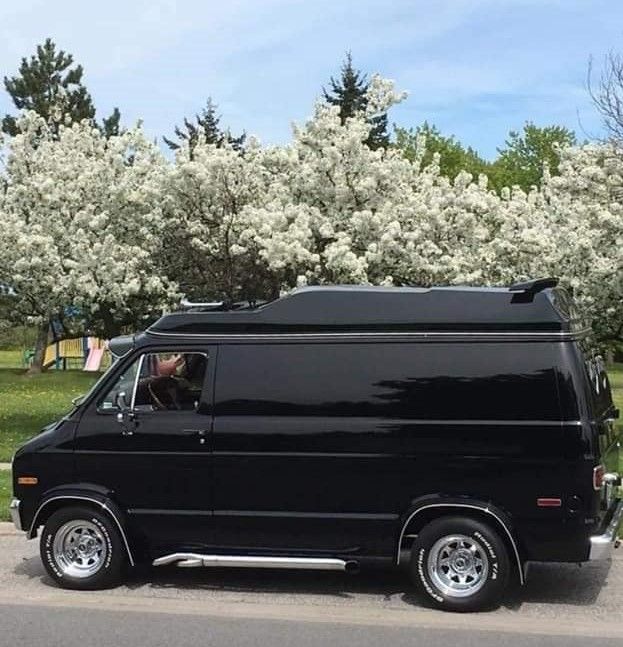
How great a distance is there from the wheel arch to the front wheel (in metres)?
2.12

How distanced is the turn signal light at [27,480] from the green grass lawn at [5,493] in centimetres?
266

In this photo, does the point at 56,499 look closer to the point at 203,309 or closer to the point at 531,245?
the point at 203,309

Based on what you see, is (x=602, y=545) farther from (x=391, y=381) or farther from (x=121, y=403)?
(x=121, y=403)

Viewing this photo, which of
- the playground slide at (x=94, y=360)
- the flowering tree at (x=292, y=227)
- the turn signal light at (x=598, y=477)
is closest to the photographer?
the turn signal light at (x=598, y=477)

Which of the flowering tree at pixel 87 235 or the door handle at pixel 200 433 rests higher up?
the flowering tree at pixel 87 235

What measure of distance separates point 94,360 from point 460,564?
3431 centimetres

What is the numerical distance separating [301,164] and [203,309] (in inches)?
375

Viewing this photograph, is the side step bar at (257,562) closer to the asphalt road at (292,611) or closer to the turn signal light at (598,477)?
the asphalt road at (292,611)

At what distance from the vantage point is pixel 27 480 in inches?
287

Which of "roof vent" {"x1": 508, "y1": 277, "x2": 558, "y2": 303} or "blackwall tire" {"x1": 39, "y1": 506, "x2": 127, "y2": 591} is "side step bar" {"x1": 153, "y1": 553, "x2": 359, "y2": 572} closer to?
"blackwall tire" {"x1": 39, "y1": 506, "x2": 127, "y2": 591}

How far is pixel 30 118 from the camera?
22.1 metres

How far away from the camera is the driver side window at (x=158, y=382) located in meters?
7.26

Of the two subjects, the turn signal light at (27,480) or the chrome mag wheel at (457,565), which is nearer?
the chrome mag wheel at (457,565)

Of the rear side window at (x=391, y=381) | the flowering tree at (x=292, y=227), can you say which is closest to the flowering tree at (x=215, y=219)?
the flowering tree at (x=292, y=227)
